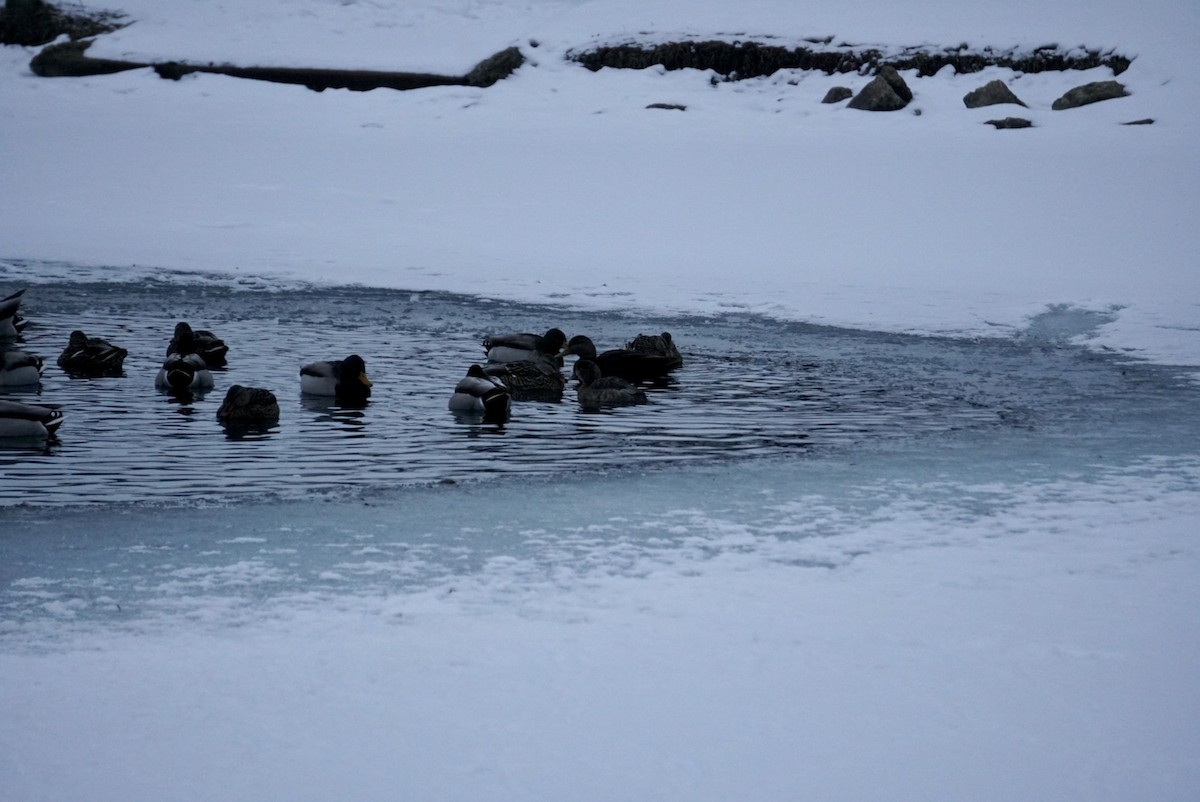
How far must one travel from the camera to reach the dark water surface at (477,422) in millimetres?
6664

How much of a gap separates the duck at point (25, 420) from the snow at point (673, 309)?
296cm

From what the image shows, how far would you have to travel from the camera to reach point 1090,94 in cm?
2228

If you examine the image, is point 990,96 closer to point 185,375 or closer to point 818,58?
point 818,58

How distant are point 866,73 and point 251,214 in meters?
12.2

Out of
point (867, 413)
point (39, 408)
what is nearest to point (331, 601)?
point (39, 408)

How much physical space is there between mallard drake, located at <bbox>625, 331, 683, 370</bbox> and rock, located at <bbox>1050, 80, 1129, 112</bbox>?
14.7 metres

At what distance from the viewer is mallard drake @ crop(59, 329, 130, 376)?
9.05 metres

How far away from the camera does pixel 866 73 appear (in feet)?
80.4

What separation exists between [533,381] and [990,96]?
15.5 metres

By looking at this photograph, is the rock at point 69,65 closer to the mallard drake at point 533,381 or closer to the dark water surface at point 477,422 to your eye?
the dark water surface at point 477,422

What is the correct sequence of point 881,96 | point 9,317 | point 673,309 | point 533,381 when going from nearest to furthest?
point 533,381
point 9,317
point 673,309
point 881,96

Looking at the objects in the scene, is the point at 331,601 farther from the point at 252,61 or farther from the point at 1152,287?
the point at 252,61

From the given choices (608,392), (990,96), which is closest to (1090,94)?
(990,96)

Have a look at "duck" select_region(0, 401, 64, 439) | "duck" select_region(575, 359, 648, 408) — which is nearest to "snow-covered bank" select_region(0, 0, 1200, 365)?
"duck" select_region(575, 359, 648, 408)
